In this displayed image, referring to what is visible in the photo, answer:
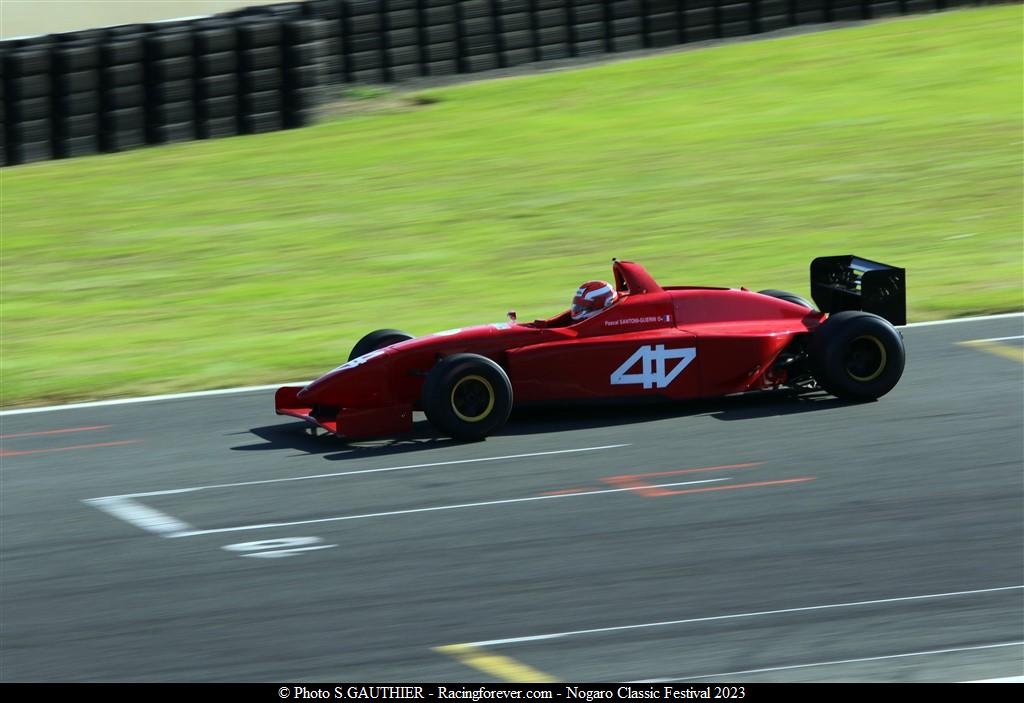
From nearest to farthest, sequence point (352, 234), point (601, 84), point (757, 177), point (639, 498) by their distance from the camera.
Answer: point (639, 498) → point (352, 234) → point (757, 177) → point (601, 84)

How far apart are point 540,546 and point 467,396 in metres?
2.04

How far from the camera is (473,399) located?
1015 centimetres

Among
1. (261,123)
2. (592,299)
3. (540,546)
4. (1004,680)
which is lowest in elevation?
(1004,680)

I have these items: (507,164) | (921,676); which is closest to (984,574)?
(921,676)

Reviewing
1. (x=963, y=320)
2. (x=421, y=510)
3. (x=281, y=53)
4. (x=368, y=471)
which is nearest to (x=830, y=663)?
(x=421, y=510)

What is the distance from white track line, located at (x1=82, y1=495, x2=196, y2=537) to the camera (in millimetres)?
8828

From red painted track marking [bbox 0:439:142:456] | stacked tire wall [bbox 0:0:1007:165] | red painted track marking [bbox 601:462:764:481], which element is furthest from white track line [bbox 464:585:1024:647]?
stacked tire wall [bbox 0:0:1007:165]

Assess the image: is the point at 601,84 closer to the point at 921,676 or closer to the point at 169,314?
the point at 169,314

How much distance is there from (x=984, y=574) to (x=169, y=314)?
9.52 meters

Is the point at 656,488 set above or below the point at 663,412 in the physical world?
below

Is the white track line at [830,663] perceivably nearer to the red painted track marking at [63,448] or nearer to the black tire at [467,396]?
the black tire at [467,396]

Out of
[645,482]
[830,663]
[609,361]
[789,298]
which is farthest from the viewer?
[789,298]

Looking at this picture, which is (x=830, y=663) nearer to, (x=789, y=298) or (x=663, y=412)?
(x=663, y=412)

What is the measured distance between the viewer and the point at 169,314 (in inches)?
595
